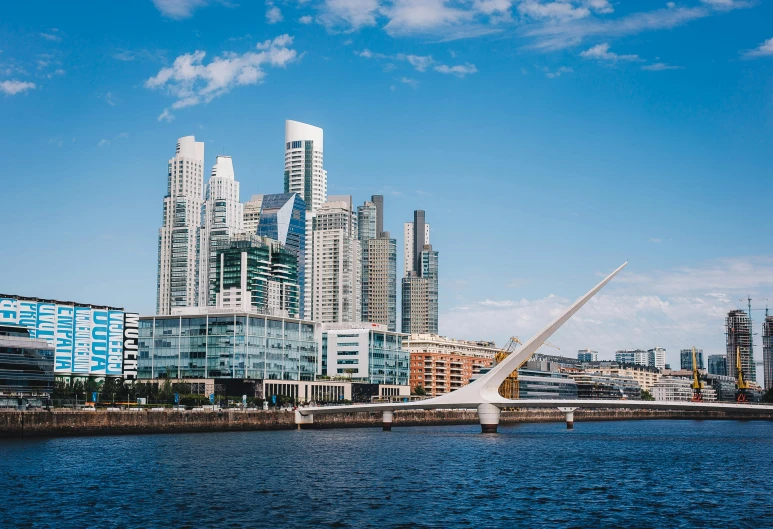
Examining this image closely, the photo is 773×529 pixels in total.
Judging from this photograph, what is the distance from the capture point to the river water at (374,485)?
36594mm

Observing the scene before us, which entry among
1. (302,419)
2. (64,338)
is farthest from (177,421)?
(64,338)

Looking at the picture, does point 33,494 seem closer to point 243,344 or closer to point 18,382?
point 18,382

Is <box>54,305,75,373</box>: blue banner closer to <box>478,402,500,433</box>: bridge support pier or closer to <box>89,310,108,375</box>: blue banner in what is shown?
<box>89,310,108,375</box>: blue banner

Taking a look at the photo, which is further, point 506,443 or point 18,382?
point 18,382

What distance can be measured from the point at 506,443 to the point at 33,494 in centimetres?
4606

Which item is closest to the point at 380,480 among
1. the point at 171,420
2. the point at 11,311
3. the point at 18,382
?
the point at 171,420

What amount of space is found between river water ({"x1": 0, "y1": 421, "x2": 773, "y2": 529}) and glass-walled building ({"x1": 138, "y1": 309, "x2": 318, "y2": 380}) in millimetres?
54970

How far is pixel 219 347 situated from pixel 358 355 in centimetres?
2990

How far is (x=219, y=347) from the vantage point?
132 metres

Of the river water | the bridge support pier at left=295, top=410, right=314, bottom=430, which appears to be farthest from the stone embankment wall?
the river water

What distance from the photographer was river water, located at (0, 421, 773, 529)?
36594mm

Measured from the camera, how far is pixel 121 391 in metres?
107

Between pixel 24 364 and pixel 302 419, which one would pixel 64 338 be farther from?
pixel 302 419

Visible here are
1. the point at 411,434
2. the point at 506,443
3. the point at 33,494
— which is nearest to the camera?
the point at 33,494
